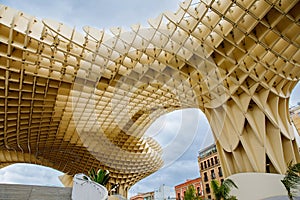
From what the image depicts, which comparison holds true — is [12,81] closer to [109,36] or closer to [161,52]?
[109,36]

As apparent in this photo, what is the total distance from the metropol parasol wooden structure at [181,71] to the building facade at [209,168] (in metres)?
31.7

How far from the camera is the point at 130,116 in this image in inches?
1236

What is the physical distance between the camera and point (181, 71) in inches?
806

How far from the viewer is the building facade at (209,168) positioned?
52.6m

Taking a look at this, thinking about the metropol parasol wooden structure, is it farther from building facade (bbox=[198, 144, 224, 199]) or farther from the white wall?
building facade (bbox=[198, 144, 224, 199])

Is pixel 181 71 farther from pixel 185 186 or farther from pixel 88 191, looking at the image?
pixel 185 186

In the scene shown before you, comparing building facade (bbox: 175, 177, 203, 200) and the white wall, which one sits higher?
building facade (bbox: 175, 177, 203, 200)

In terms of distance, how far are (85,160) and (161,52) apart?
34.6 m

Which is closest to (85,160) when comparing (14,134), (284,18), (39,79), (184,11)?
(14,134)

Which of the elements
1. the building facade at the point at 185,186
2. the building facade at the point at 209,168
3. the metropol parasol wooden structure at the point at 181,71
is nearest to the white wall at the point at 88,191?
the metropol parasol wooden structure at the point at 181,71

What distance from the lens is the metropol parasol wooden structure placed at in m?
15.4

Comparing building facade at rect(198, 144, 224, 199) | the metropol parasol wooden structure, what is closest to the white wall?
the metropol parasol wooden structure

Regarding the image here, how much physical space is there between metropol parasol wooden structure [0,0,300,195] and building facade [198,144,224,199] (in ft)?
104

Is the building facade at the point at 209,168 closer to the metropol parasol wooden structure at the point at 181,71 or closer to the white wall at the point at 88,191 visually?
the metropol parasol wooden structure at the point at 181,71
